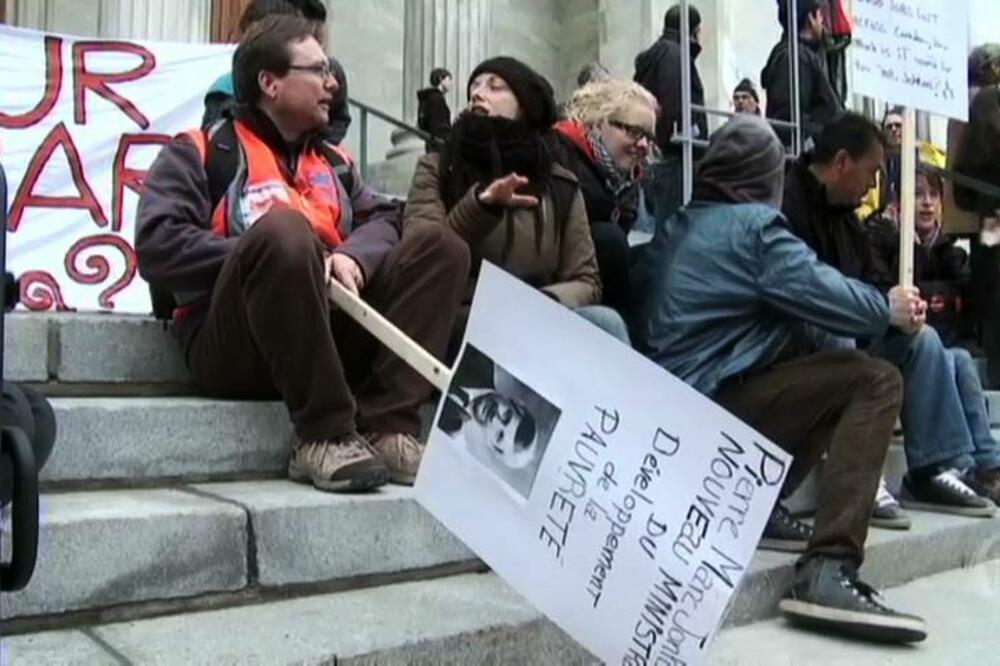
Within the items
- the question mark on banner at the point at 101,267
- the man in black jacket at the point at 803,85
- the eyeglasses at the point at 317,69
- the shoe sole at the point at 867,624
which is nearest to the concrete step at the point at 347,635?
the shoe sole at the point at 867,624

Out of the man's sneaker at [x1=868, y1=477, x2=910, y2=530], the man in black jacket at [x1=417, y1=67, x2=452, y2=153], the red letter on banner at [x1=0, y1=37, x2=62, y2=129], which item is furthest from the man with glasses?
the man in black jacket at [x1=417, y1=67, x2=452, y2=153]

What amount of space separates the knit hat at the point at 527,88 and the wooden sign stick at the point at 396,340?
92cm

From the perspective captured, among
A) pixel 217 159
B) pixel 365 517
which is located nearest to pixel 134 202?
pixel 217 159

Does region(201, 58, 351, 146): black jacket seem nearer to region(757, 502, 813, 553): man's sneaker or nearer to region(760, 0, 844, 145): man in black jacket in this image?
region(757, 502, 813, 553): man's sneaker

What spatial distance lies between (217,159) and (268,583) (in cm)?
112

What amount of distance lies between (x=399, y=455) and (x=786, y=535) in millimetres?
1104

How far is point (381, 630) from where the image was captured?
72.2 inches

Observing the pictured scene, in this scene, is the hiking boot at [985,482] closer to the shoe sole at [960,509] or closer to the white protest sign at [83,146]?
the shoe sole at [960,509]

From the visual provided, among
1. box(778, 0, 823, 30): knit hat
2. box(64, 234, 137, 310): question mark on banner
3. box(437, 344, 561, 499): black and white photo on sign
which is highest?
box(778, 0, 823, 30): knit hat

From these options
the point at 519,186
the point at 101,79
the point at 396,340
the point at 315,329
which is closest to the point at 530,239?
the point at 519,186

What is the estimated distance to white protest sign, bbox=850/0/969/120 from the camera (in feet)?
9.77

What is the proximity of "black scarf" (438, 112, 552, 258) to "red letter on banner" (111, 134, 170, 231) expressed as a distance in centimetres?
156

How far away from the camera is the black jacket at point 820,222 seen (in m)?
3.29

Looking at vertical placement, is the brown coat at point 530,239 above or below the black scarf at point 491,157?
below
